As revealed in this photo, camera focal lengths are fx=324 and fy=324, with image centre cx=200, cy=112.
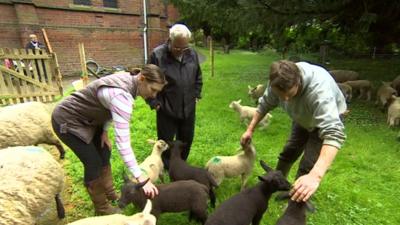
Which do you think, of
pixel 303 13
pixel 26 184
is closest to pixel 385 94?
pixel 303 13

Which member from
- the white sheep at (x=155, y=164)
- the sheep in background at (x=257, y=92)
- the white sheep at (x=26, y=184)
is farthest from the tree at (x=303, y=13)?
the white sheep at (x=26, y=184)

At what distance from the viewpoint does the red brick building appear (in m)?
15.2

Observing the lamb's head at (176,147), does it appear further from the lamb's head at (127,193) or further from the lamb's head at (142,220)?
the lamb's head at (142,220)

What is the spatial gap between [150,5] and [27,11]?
770cm

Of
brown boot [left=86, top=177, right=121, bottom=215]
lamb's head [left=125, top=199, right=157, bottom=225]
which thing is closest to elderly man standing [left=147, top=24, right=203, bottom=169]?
brown boot [left=86, top=177, right=121, bottom=215]

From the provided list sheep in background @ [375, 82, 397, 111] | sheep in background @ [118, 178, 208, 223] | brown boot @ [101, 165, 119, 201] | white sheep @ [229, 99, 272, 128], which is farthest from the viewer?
sheep in background @ [375, 82, 397, 111]

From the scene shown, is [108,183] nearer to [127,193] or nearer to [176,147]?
[127,193]

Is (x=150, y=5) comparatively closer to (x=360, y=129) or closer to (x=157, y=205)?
(x=360, y=129)

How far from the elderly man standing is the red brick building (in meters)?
13.5

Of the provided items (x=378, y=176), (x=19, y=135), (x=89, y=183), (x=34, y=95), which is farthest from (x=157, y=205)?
(x=34, y=95)

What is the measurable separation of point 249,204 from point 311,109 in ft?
3.92

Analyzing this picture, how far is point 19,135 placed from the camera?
4984 millimetres

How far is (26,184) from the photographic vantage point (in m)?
3.31

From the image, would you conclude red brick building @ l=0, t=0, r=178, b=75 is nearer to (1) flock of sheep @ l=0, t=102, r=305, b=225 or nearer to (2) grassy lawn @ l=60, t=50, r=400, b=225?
(2) grassy lawn @ l=60, t=50, r=400, b=225
